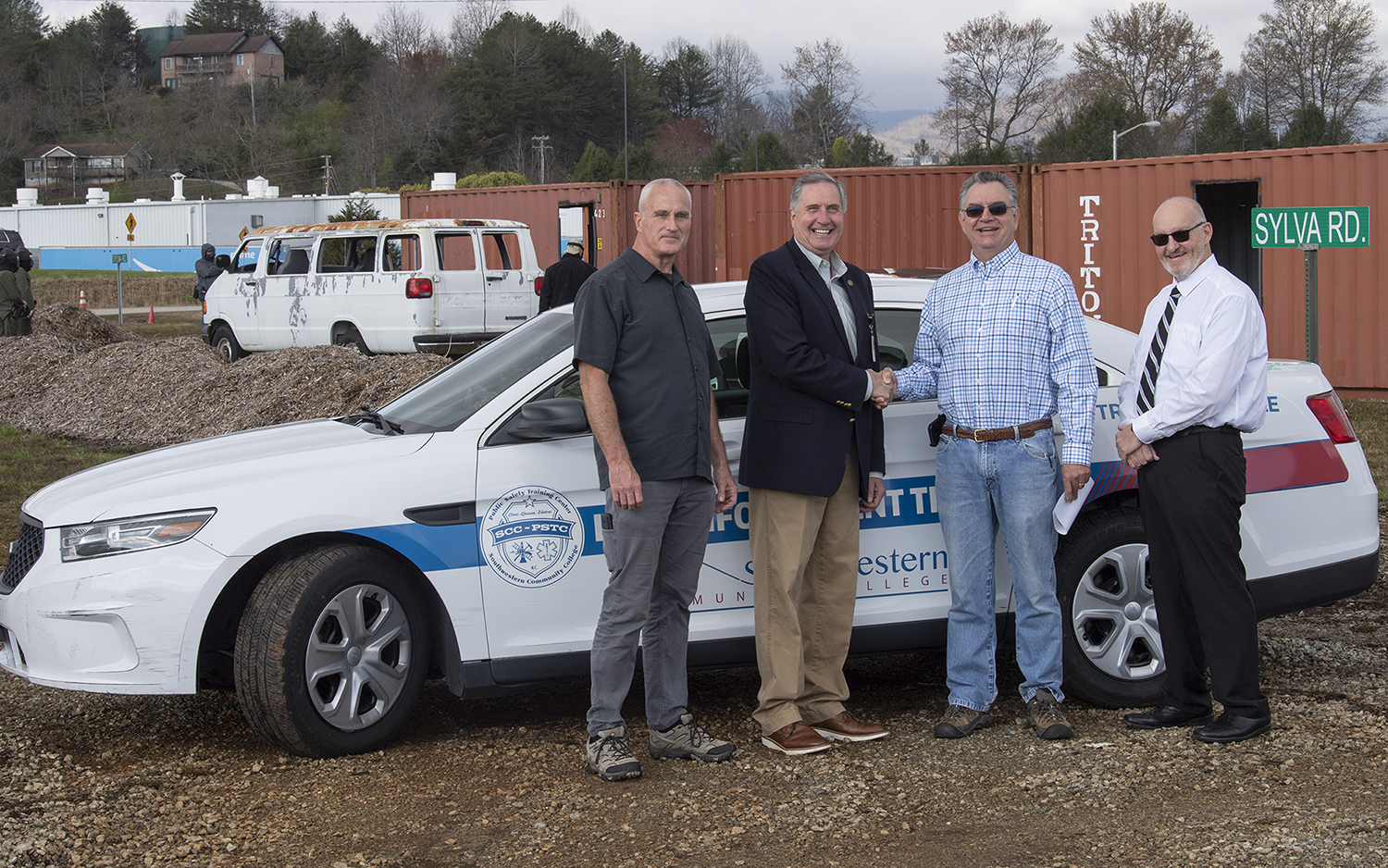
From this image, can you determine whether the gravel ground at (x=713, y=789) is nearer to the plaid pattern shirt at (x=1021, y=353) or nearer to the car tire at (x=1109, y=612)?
the car tire at (x=1109, y=612)

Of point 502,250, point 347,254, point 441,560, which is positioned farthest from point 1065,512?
point 347,254

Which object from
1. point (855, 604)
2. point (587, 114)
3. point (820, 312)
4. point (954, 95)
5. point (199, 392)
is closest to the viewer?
point (820, 312)

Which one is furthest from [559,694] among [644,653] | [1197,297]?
[1197,297]

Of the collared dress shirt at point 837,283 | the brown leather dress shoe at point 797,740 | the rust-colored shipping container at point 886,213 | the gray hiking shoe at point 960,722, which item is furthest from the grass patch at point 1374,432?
the rust-colored shipping container at point 886,213

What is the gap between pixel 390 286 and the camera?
633 inches

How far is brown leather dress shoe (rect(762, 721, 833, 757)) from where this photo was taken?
164 inches

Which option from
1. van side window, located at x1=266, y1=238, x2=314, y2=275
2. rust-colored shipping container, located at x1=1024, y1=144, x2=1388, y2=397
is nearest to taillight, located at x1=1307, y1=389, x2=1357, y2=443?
rust-colored shipping container, located at x1=1024, y1=144, x2=1388, y2=397

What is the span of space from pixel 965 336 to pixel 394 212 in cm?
5251

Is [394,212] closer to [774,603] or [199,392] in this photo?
[199,392]

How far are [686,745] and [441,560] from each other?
0.99 metres

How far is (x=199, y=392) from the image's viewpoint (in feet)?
44.4

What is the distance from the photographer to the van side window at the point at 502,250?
658 inches

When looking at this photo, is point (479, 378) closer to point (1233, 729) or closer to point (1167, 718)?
point (1167, 718)

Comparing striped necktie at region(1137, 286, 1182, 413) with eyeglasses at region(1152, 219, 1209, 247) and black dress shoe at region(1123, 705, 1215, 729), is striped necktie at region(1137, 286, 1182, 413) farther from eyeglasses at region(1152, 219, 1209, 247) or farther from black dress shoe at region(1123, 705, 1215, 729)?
black dress shoe at region(1123, 705, 1215, 729)
